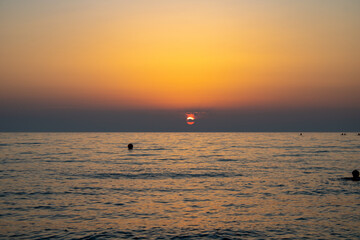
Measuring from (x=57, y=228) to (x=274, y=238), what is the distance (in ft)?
37.8

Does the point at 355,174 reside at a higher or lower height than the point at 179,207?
higher

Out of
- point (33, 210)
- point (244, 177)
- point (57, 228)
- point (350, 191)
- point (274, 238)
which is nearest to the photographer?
point (274, 238)

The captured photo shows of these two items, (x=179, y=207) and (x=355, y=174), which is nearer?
(x=179, y=207)

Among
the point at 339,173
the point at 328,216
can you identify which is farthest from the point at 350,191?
the point at 339,173

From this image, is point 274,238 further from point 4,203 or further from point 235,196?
point 4,203

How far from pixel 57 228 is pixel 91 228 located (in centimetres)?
186

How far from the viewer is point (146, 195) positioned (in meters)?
27.5

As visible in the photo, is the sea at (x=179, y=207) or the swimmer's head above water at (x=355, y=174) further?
the swimmer's head above water at (x=355, y=174)

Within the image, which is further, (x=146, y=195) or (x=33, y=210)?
(x=146, y=195)

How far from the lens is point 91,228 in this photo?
18.4 m

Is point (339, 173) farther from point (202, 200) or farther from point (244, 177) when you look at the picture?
point (202, 200)

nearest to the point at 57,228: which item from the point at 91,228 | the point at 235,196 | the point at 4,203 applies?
the point at 91,228

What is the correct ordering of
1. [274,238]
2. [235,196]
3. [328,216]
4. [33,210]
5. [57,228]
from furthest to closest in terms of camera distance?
[235,196], [33,210], [328,216], [57,228], [274,238]

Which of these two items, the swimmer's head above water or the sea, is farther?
the swimmer's head above water
